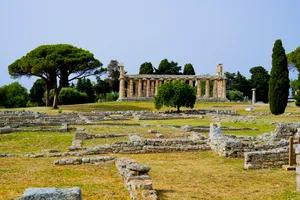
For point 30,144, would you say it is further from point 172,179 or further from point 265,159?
point 265,159

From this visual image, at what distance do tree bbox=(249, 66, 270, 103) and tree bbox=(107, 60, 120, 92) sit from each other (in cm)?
3868

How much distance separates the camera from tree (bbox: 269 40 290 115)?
49.7 m

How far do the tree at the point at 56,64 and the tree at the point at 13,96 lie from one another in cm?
1609

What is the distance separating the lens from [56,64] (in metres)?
64.2

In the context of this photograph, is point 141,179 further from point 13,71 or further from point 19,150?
point 13,71

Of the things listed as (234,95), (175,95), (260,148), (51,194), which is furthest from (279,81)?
(234,95)

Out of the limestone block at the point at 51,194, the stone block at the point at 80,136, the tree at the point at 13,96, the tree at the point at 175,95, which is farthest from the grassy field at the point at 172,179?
the tree at the point at 13,96

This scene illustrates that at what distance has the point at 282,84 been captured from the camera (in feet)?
163

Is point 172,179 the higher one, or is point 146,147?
point 146,147

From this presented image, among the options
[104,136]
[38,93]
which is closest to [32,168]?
[104,136]

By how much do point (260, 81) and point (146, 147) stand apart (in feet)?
287

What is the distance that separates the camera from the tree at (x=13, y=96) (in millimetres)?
80750

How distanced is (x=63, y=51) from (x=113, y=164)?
175ft

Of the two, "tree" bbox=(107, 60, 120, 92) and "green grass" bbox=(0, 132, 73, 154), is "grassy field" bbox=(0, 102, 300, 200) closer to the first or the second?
"green grass" bbox=(0, 132, 73, 154)
